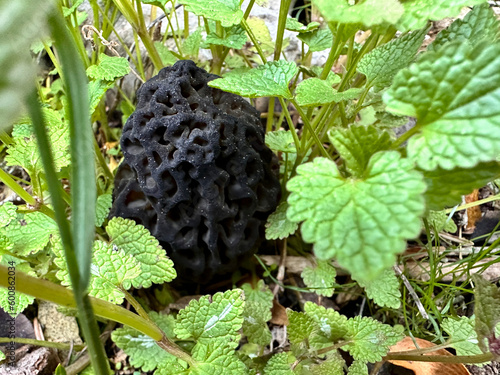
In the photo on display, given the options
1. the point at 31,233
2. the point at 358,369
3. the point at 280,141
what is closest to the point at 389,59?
the point at 280,141

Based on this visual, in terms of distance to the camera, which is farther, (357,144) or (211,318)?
(211,318)

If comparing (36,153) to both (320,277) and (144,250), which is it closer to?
(144,250)

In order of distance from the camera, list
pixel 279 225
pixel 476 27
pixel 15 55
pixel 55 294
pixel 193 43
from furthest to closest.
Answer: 1. pixel 193 43
2. pixel 279 225
3. pixel 476 27
4. pixel 55 294
5. pixel 15 55

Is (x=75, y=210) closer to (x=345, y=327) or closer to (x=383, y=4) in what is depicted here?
(x=383, y=4)

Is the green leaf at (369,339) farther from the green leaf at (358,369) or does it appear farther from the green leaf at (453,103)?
the green leaf at (453,103)

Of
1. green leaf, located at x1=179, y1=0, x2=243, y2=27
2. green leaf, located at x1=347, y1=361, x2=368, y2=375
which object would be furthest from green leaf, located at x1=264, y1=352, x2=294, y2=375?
green leaf, located at x1=179, y1=0, x2=243, y2=27

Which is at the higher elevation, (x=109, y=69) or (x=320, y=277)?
(x=109, y=69)

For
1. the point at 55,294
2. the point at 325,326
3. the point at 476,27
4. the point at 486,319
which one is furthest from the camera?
the point at 325,326
